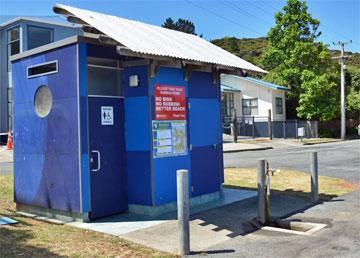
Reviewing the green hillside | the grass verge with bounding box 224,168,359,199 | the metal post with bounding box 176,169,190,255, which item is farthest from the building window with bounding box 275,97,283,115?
the metal post with bounding box 176,169,190,255

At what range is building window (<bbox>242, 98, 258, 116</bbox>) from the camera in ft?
135

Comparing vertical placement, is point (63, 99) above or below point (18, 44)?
below

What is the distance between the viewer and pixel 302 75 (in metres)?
39.7

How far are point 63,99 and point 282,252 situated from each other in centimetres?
459

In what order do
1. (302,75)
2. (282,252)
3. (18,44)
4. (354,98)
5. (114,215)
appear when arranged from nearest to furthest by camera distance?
1. (282,252)
2. (114,215)
3. (18,44)
4. (302,75)
5. (354,98)

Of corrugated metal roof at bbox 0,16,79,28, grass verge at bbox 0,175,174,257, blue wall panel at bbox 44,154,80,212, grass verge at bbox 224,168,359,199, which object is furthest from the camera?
corrugated metal roof at bbox 0,16,79,28

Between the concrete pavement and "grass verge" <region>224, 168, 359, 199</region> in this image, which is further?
"grass verge" <region>224, 168, 359, 199</region>

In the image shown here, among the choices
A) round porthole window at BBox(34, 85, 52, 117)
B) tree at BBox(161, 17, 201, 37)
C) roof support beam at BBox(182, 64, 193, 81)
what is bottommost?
round porthole window at BBox(34, 85, 52, 117)

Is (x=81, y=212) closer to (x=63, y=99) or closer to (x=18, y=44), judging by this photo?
(x=63, y=99)

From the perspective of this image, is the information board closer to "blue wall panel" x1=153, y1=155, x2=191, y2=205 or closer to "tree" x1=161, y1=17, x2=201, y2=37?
"blue wall panel" x1=153, y1=155, x2=191, y2=205

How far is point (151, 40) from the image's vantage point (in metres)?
8.79

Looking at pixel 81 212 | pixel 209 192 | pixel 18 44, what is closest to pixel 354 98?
pixel 18 44

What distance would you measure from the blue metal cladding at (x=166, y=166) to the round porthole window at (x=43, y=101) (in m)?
1.97

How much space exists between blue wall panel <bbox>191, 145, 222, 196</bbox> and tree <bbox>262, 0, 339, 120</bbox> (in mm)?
30295
